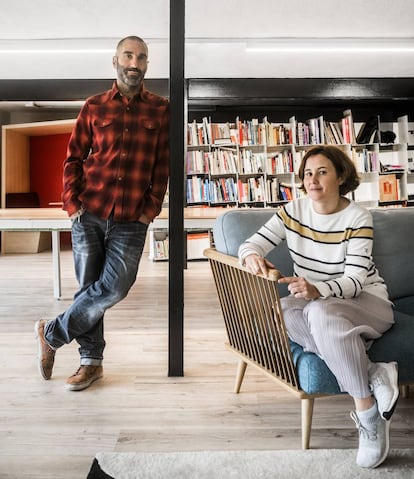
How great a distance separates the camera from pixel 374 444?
1.84 meters

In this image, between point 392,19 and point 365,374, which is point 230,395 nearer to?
point 365,374

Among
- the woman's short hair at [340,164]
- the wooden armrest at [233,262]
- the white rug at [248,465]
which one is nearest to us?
Result: the white rug at [248,465]

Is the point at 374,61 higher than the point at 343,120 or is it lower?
higher

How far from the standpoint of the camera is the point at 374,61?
671 cm

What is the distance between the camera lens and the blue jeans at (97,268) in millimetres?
2625

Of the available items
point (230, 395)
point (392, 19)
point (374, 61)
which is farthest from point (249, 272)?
point (374, 61)

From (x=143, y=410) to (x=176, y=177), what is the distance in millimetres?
1076

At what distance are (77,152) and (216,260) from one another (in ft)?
2.84

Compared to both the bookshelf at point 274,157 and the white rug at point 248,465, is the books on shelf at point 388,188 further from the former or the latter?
the white rug at point 248,465

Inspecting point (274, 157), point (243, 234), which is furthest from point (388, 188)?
point (243, 234)

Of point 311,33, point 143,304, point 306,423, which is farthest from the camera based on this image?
point 311,33

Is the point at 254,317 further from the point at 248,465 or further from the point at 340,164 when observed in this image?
the point at 340,164

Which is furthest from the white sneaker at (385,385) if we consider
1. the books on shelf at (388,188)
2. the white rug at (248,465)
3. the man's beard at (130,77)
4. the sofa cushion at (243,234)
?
the books on shelf at (388,188)

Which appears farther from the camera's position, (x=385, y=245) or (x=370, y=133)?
(x=370, y=133)
